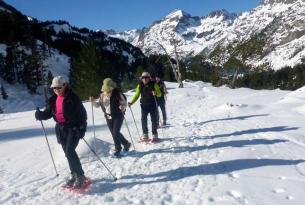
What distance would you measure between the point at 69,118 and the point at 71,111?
5.9 inches

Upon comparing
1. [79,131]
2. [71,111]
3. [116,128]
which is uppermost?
[71,111]

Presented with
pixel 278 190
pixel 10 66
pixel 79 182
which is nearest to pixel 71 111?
pixel 79 182

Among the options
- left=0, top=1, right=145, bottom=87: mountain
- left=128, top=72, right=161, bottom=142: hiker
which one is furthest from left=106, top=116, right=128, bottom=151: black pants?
left=0, top=1, right=145, bottom=87: mountain

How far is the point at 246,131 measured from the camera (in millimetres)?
14711

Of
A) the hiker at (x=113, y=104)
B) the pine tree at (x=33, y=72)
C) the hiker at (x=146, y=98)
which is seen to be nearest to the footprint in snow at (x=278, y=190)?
the hiker at (x=113, y=104)

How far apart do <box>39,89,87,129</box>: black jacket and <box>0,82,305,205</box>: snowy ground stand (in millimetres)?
1441

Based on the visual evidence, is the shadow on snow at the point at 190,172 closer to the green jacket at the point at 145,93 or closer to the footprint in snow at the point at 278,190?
the footprint in snow at the point at 278,190

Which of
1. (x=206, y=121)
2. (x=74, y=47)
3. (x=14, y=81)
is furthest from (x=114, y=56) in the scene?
(x=206, y=121)

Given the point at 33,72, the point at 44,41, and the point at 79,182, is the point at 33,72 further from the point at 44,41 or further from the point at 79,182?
the point at 79,182

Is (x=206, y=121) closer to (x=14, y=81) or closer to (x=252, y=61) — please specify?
(x=252, y=61)

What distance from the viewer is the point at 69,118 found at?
8039 millimetres

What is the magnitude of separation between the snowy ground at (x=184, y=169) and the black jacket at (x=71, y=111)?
1.44 meters

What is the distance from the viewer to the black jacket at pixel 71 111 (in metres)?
7.99

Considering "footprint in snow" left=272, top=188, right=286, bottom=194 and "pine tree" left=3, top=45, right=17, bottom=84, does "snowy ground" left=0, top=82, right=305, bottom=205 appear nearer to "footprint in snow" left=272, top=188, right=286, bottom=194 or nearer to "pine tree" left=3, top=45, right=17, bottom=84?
"footprint in snow" left=272, top=188, right=286, bottom=194
